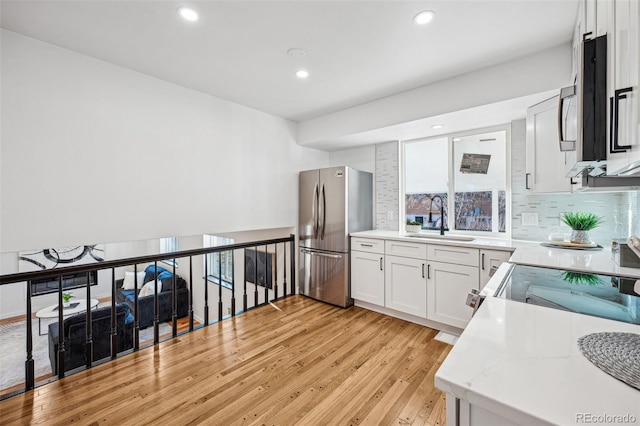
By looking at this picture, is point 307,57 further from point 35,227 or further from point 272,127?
point 35,227

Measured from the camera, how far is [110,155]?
7.60ft

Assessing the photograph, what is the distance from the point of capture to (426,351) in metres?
2.43

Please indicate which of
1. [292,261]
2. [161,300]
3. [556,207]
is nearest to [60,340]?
[292,261]

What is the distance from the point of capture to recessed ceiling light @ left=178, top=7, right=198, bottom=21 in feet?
5.52

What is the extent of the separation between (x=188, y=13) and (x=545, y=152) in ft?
9.05

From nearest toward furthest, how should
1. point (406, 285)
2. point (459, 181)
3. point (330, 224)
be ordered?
1. point (406, 285)
2. point (459, 181)
3. point (330, 224)

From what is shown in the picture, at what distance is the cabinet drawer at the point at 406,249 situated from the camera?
114 inches

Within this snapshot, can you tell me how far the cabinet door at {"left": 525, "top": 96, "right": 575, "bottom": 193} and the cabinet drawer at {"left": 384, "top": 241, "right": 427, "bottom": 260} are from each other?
110 cm

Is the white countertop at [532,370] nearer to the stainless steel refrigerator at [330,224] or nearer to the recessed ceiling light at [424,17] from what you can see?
the recessed ceiling light at [424,17]

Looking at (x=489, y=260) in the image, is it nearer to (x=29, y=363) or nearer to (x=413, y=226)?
(x=413, y=226)

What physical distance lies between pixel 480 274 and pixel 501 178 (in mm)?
1190

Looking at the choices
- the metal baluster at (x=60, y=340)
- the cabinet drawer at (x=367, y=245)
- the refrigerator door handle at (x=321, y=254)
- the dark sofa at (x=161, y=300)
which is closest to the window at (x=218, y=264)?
the dark sofa at (x=161, y=300)

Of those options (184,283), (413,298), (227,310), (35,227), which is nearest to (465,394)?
(413,298)

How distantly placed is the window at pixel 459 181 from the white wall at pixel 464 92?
0.82m
